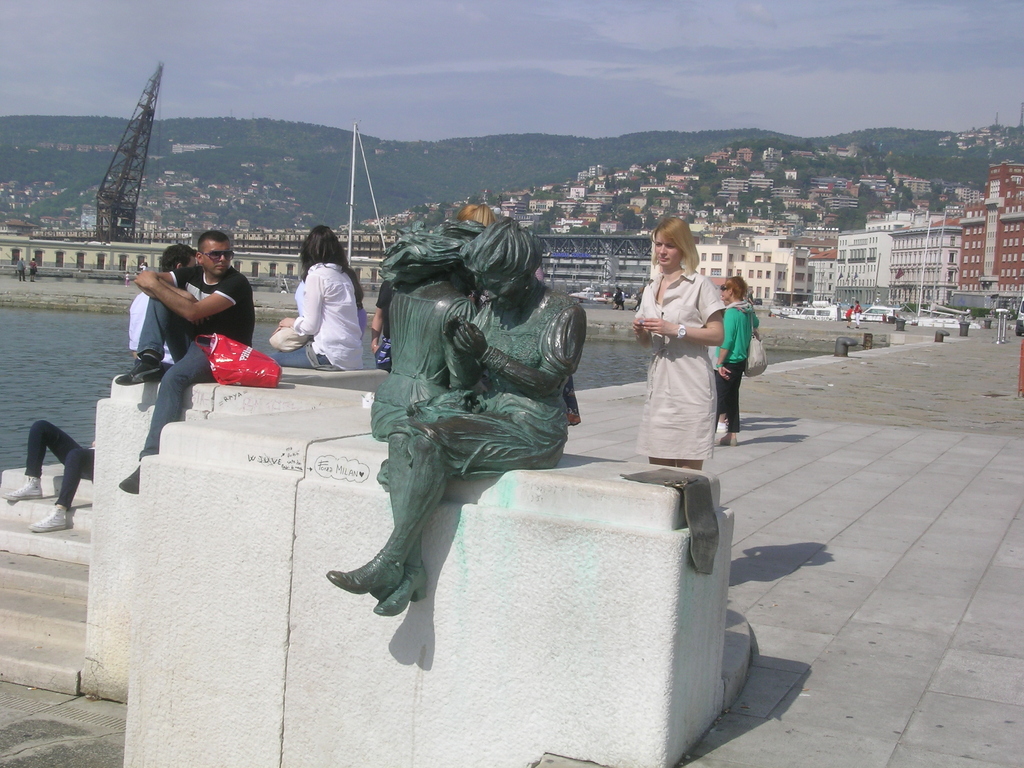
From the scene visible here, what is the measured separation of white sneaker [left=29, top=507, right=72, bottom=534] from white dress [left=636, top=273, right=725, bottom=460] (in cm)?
313

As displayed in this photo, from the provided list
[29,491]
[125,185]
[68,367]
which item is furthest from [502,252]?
[125,185]

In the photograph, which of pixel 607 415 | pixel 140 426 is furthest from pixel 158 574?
pixel 607 415

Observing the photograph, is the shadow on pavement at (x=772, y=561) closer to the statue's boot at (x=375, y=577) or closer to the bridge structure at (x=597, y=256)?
the statue's boot at (x=375, y=577)

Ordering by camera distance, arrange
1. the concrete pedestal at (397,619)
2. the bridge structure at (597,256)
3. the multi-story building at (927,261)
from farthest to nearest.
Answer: the bridge structure at (597,256) → the multi-story building at (927,261) → the concrete pedestal at (397,619)

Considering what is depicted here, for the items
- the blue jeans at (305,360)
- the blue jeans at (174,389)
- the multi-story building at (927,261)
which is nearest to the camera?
the blue jeans at (174,389)

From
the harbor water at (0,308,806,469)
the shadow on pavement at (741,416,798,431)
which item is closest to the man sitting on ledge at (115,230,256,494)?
the harbor water at (0,308,806,469)

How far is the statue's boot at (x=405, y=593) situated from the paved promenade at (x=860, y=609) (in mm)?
972

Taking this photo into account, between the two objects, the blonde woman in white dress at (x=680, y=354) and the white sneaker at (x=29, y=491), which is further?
the white sneaker at (x=29, y=491)

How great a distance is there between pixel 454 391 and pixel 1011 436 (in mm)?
9748

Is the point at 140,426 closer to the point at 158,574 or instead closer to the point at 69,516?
the point at 158,574

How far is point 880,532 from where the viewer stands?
6164 millimetres

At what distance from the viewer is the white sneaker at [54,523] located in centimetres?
541

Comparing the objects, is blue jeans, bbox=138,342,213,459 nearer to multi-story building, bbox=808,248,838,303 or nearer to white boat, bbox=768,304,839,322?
white boat, bbox=768,304,839,322

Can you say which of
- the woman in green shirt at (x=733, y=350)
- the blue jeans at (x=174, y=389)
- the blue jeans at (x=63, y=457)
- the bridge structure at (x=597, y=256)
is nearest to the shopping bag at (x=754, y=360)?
the woman in green shirt at (x=733, y=350)
